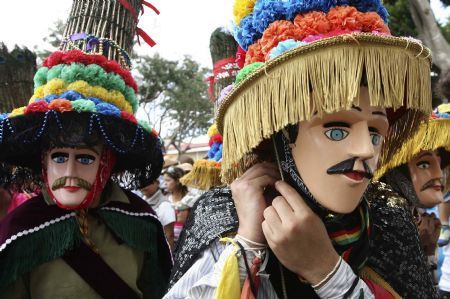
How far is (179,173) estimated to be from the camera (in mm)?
5750

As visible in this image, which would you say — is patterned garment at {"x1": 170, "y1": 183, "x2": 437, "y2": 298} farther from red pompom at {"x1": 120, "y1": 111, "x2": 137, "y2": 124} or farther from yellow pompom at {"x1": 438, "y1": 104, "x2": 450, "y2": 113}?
yellow pompom at {"x1": 438, "y1": 104, "x2": 450, "y2": 113}

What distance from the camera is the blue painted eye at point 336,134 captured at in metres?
1.38

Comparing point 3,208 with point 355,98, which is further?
point 3,208

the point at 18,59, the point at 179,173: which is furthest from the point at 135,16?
A: the point at 179,173

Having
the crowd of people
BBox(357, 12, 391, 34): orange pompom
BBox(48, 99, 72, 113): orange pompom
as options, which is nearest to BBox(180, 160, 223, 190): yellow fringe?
the crowd of people

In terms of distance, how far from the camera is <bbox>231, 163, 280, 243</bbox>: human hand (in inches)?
57.4

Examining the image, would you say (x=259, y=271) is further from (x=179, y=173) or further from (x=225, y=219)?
(x=179, y=173)

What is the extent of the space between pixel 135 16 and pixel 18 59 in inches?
33.2

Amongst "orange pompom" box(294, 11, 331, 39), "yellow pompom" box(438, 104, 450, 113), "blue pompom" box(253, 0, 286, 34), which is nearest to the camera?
"orange pompom" box(294, 11, 331, 39)

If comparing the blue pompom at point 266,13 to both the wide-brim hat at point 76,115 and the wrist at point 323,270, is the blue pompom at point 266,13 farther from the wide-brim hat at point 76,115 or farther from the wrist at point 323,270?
the wide-brim hat at point 76,115

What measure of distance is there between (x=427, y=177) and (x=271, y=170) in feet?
4.87

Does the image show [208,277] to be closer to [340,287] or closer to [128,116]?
[340,287]

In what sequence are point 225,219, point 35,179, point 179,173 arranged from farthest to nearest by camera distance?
point 179,173, point 35,179, point 225,219

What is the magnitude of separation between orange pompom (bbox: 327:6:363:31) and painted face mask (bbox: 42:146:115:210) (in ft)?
4.95
